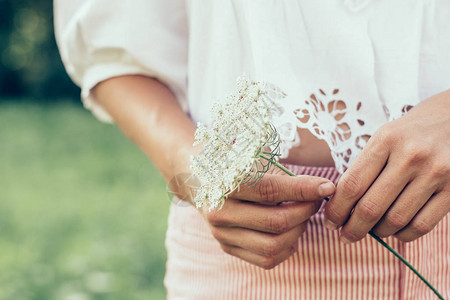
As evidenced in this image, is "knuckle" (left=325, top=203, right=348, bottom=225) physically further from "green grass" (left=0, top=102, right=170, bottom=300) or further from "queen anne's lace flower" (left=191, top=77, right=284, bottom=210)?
"green grass" (left=0, top=102, right=170, bottom=300)

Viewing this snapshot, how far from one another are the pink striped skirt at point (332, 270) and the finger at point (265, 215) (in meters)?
0.16

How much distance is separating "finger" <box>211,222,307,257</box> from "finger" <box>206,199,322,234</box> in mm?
17

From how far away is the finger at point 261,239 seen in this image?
0.94 meters

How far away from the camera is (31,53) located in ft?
29.4

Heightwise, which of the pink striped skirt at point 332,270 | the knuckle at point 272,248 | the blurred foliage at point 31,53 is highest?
the knuckle at point 272,248

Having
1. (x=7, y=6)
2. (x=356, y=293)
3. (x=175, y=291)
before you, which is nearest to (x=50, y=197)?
(x=175, y=291)

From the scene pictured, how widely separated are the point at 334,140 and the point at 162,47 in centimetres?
48

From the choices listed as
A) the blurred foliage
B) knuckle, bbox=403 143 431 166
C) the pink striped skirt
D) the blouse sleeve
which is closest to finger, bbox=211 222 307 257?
the pink striped skirt

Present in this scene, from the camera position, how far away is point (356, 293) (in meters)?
1.06

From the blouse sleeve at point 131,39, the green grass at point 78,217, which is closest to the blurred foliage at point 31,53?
the green grass at point 78,217

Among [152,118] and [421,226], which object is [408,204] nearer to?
[421,226]

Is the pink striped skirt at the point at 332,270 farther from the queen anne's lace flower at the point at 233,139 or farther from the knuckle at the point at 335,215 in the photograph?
the queen anne's lace flower at the point at 233,139

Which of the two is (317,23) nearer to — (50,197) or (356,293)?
(356,293)

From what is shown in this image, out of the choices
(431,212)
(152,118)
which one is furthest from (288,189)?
(152,118)
